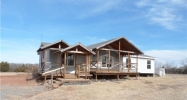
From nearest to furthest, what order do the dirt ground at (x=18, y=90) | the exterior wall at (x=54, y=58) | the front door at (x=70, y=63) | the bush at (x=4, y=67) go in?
1. the dirt ground at (x=18, y=90)
2. the exterior wall at (x=54, y=58)
3. the front door at (x=70, y=63)
4. the bush at (x=4, y=67)

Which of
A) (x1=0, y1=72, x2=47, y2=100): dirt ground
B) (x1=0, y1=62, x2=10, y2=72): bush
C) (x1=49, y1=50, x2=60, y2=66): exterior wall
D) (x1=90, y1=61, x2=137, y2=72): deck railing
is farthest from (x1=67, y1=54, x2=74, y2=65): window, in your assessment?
(x1=0, y1=62, x2=10, y2=72): bush

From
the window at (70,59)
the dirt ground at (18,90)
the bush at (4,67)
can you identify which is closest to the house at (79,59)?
the window at (70,59)

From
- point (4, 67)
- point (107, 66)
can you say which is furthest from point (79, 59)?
point (4, 67)

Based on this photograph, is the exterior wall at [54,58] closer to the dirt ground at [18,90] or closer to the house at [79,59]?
the house at [79,59]

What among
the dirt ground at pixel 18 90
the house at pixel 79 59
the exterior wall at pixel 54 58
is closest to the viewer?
the dirt ground at pixel 18 90

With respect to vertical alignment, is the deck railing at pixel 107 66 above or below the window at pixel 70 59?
below

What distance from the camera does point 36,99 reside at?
36.0 ft

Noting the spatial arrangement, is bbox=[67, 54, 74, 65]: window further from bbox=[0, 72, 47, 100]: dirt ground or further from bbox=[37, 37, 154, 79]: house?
bbox=[0, 72, 47, 100]: dirt ground

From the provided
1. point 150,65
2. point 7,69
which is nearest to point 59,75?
point 150,65

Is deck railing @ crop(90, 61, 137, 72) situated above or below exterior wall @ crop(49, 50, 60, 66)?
below

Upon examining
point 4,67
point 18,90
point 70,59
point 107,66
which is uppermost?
point 70,59

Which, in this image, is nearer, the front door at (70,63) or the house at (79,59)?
the house at (79,59)

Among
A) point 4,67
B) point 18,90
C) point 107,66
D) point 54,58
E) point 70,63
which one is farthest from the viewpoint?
point 4,67

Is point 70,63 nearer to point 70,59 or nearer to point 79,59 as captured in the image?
point 70,59
